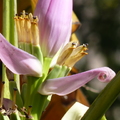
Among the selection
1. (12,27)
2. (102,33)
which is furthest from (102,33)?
(12,27)

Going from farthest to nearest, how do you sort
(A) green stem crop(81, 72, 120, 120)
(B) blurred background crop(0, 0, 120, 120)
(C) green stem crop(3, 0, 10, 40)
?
(B) blurred background crop(0, 0, 120, 120), (C) green stem crop(3, 0, 10, 40), (A) green stem crop(81, 72, 120, 120)

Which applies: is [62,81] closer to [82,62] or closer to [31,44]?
[31,44]

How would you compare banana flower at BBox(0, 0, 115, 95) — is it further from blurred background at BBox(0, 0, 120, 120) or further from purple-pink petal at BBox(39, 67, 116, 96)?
blurred background at BBox(0, 0, 120, 120)

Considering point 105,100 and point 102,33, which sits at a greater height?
point 105,100

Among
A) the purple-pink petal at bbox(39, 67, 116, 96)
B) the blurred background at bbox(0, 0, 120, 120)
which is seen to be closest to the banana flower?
the purple-pink petal at bbox(39, 67, 116, 96)

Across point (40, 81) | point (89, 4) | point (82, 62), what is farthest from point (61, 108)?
point (89, 4)

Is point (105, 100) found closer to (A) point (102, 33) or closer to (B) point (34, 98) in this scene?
(B) point (34, 98)
